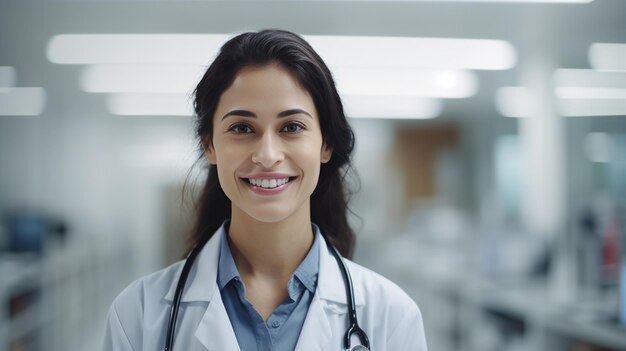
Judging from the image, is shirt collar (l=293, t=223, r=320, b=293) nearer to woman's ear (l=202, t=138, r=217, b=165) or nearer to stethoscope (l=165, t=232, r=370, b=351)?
stethoscope (l=165, t=232, r=370, b=351)

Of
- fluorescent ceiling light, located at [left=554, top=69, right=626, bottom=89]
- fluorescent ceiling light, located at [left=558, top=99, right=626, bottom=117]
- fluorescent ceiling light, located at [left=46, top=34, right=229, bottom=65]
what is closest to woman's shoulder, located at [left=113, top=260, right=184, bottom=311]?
fluorescent ceiling light, located at [left=46, top=34, right=229, bottom=65]

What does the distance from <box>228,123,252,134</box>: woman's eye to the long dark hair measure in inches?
2.3

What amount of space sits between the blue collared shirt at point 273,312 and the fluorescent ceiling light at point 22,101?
10.6 feet

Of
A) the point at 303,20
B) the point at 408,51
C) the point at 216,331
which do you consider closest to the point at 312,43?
the point at 303,20

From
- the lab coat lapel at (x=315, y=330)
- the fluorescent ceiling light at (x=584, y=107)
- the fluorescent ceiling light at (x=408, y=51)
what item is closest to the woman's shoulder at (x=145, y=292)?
the lab coat lapel at (x=315, y=330)

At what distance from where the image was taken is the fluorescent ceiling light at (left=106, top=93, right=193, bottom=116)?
4091 mm

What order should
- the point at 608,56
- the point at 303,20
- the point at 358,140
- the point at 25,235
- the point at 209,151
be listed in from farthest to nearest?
1. the point at 358,140
2. the point at 608,56
3. the point at 25,235
4. the point at 303,20
5. the point at 209,151

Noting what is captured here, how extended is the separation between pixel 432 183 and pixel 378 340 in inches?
309

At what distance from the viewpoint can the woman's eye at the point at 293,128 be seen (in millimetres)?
930

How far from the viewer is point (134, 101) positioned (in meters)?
4.61

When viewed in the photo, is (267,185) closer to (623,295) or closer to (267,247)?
(267,247)

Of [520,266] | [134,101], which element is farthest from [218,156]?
[134,101]

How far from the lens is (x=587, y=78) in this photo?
4.39 meters

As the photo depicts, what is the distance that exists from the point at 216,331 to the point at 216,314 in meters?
0.03
